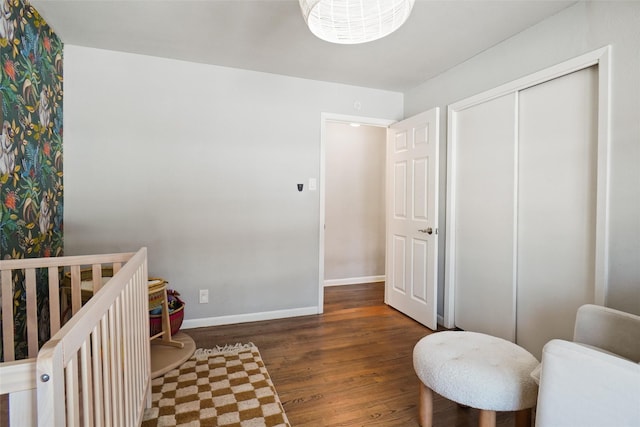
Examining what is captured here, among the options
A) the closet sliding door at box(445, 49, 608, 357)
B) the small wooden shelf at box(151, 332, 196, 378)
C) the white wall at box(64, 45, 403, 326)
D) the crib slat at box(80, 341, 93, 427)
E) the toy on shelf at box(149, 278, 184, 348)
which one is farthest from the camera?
the white wall at box(64, 45, 403, 326)

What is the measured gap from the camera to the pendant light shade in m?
1.29

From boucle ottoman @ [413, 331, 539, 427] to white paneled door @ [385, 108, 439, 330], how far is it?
4.25ft

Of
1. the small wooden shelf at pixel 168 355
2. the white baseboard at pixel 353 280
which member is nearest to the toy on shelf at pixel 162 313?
the small wooden shelf at pixel 168 355

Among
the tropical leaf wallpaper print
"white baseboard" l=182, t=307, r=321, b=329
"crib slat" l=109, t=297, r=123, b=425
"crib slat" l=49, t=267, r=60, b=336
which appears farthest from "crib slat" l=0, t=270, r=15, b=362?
"white baseboard" l=182, t=307, r=321, b=329

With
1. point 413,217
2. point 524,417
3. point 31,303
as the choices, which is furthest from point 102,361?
point 413,217

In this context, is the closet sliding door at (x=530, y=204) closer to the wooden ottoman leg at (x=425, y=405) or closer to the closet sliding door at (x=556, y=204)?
the closet sliding door at (x=556, y=204)

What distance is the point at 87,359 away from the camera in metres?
0.78

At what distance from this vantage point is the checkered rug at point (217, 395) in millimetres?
1624

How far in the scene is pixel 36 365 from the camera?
1.95 feet

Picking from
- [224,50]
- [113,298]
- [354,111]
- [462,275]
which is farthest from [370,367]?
[224,50]

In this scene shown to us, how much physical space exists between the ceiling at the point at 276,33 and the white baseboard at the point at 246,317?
2238 mm

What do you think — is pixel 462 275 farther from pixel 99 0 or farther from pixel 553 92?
pixel 99 0

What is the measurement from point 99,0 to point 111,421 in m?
2.22

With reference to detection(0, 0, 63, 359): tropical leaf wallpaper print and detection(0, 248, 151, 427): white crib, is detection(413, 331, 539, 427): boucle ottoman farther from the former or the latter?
detection(0, 0, 63, 359): tropical leaf wallpaper print
